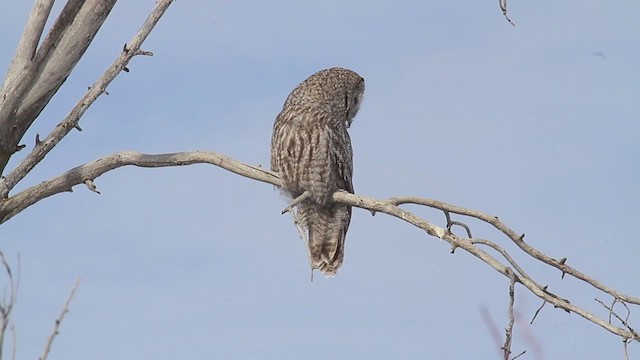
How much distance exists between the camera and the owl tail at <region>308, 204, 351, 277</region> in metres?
7.60

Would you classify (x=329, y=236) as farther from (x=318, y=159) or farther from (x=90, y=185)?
(x=90, y=185)

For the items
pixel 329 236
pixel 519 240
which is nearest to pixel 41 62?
pixel 329 236

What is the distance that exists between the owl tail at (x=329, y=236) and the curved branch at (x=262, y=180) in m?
0.35

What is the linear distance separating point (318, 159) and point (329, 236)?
0.74m

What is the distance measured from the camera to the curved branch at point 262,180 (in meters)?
6.01

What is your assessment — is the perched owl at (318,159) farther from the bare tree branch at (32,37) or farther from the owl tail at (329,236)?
the bare tree branch at (32,37)

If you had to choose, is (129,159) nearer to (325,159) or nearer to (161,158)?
(161,158)

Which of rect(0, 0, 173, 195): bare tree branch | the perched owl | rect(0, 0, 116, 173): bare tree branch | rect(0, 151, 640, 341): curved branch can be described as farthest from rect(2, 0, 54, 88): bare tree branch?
the perched owl

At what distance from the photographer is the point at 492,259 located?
609 cm

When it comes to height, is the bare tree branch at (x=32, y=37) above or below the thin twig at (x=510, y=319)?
above

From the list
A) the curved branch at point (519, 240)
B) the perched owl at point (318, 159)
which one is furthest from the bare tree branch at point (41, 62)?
the curved branch at point (519, 240)

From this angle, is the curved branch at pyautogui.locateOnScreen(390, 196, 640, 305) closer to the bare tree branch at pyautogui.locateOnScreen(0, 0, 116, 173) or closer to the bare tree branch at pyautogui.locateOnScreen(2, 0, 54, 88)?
the bare tree branch at pyautogui.locateOnScreen(0, 0, 116, 173)

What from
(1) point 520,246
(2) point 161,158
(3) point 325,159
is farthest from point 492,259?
(2) point 161,158

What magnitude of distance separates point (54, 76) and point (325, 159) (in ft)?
6.87
